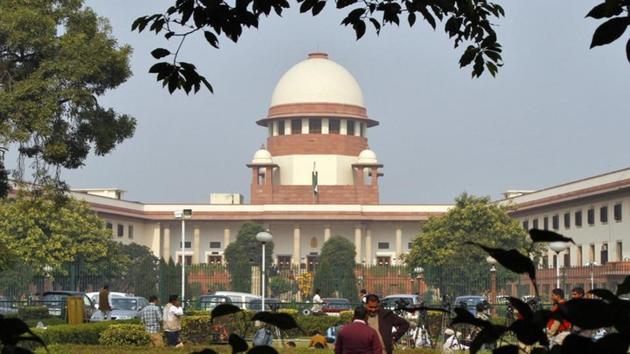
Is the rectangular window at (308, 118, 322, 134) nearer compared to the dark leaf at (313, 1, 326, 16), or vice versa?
the dark leaf at (313, 1, 326, 16)

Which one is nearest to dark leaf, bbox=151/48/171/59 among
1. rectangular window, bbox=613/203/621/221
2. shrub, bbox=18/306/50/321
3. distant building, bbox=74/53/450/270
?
shrub, bbox=18/306/50/321

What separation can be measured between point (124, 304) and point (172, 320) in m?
11.3

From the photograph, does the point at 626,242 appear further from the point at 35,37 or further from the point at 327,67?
the point at 327,67

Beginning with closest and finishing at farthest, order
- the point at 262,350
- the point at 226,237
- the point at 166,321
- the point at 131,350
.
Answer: the point at 262,350
the point at 131,350
the point at 166,321
the point at 226,237

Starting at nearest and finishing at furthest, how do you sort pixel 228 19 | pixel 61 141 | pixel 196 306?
pixel 228 19 → pixel 61 141 → pixel 196 306

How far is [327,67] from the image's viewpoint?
88875 millimetres

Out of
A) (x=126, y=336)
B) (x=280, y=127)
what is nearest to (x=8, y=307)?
(x=126, y=336)

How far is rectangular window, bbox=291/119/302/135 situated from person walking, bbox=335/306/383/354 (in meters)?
78.1

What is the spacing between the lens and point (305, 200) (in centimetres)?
8394

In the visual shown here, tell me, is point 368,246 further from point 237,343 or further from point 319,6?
point 237,343

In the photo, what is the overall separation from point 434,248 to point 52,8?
98.3 feet

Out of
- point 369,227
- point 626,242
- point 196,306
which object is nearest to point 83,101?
point 196,306

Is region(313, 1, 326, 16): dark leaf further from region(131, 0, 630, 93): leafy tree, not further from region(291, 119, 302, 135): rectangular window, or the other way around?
region(291, 119, 302, 135): rectangular window

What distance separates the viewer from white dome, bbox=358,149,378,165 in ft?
281
